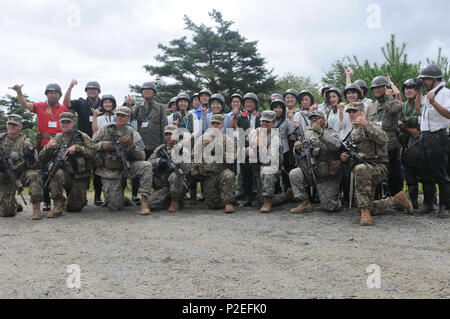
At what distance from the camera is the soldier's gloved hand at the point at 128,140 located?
6.97 metres

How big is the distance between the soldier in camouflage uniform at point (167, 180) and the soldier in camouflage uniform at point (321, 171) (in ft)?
7.36

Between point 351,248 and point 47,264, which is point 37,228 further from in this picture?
point 351,248

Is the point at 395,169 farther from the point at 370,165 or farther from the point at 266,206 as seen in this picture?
the point at 266,206

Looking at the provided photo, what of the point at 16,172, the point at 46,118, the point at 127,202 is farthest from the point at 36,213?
the point at 46,118

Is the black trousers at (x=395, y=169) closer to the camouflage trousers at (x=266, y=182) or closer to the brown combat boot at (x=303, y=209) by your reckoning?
the brown combat boot at (x=303, y=209)

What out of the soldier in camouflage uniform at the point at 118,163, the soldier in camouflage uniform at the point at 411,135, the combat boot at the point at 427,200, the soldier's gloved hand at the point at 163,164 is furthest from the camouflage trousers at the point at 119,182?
the combat boot at the point at 427,200

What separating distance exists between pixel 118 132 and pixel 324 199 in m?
4.17

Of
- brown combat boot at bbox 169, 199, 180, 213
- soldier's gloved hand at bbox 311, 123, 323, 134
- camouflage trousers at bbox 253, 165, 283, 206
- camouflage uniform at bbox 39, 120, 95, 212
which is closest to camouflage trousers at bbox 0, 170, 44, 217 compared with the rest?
camouflage uniform at bbox 39, 120, 95, 212

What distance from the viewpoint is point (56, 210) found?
6734 mm

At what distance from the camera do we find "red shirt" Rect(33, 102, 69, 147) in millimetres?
7312

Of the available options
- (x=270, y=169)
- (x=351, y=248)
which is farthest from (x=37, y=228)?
(x=351, y=248)

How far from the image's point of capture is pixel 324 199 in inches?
265
